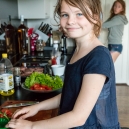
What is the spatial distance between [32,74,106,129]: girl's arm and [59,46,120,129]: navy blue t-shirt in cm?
3

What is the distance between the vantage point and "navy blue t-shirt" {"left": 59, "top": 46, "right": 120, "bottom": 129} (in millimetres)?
773

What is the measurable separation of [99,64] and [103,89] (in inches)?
4.4

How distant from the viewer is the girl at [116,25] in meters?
3.52

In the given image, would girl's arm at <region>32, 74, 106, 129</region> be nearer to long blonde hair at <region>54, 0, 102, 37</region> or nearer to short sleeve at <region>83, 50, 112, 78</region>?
short sleeve at <region>83, 50, 112, 78</region>

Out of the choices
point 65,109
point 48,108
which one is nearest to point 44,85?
point 48,108

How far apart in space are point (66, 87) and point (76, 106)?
14cm

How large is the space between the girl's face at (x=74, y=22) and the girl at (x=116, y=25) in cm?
280

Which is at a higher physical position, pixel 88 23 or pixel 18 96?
pixel 88 23

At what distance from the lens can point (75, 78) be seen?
84 centimetres

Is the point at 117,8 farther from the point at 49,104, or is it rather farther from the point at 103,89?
the point at 103,89

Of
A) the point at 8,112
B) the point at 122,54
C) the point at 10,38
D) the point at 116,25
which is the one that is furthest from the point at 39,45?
Result: the point at 8,112

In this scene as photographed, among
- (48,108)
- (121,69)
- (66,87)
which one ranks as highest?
(66,87)

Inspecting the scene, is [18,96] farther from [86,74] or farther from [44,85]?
[86,74]

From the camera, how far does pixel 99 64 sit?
0.77 metres
